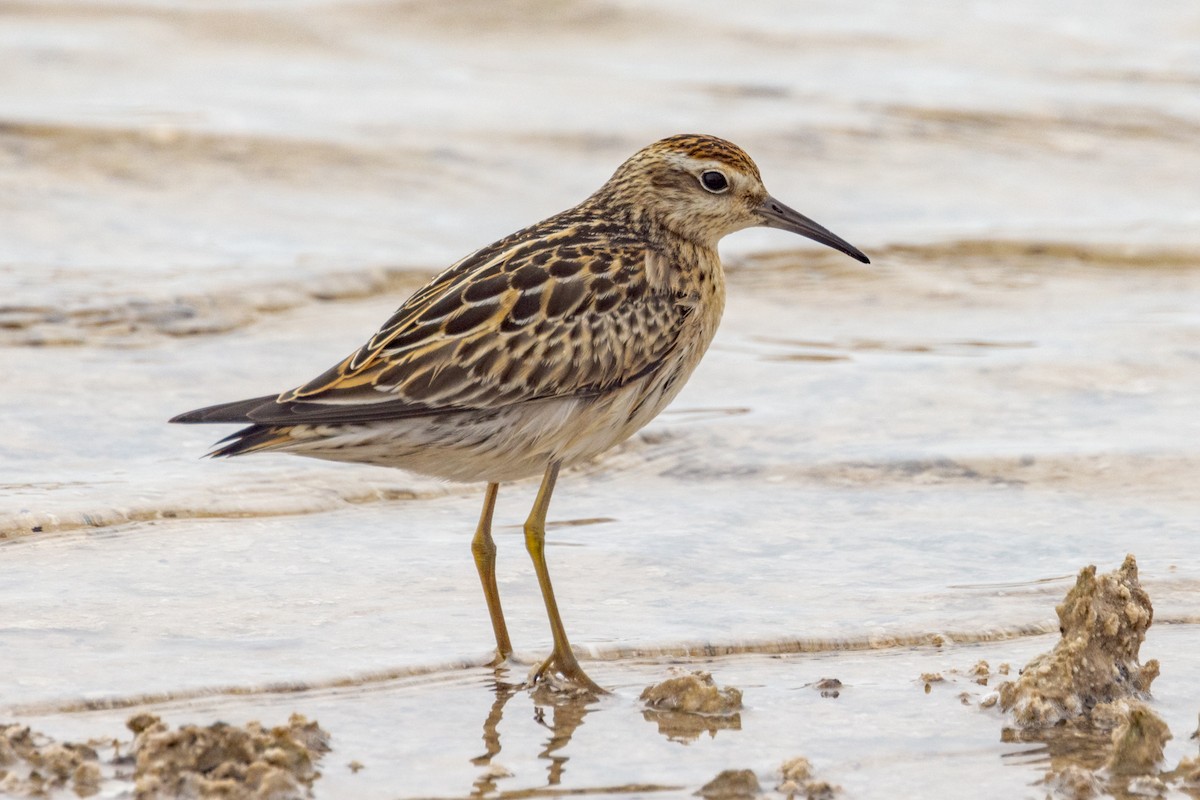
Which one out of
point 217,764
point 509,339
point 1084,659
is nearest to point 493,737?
point 217,764

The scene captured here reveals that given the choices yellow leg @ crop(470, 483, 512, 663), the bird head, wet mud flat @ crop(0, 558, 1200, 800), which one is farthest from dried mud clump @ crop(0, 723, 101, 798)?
the bird head

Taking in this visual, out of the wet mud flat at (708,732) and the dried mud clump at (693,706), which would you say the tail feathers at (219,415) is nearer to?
the wet mud flat at (708,732)

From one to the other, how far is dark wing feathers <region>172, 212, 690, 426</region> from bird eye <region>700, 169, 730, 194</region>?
65 cm

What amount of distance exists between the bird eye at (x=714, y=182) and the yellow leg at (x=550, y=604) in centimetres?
159

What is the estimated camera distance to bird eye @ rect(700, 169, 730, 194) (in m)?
7.95

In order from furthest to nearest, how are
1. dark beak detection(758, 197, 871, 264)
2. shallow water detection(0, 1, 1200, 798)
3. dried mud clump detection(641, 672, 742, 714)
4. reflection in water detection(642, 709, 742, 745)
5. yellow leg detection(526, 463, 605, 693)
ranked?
dark beak detection(758, 197, 871, 264), yellow leg detection(526, 463, 605, 693), shallow water detection(0, 1, 1200, 798), dried mud clump detection(641, 672, 742, 714), reflection in water detection(642, 709, 742, 745)

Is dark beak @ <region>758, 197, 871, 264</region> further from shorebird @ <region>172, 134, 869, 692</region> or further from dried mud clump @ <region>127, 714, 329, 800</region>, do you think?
dried mud clump @ <region>127, 714, 329, 800</region>

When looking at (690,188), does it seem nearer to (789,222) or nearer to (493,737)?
(789,222)

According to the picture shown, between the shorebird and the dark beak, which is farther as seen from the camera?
the dark beak

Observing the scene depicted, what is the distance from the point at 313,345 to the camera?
11.2m

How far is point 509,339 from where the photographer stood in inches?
275

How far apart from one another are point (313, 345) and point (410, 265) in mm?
1784

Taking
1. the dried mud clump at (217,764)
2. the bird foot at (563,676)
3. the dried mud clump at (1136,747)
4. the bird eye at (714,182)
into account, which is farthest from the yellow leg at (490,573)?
the dried mud clump at (1136,747)

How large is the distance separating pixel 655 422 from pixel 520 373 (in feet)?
10.4
